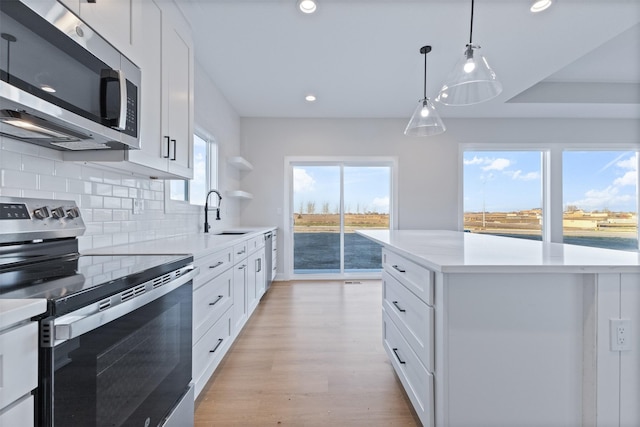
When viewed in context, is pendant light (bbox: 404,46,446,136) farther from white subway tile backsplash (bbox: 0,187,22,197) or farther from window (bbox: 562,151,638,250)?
window (bbox: 562,151,638,250)

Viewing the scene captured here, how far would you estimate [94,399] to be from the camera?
80 cm

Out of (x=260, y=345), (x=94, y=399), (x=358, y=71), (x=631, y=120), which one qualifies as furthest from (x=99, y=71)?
(x=631, y=120)

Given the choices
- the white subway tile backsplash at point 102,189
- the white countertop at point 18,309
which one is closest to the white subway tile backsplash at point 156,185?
the white subway tile backsplash at point 102,189

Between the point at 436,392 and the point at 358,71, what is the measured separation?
3.13 m

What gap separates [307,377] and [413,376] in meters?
0.81

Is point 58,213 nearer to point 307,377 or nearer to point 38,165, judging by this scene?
point 38,165

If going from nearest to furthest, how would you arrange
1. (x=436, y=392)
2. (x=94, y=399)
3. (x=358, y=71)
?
(x=94, y=399), (x=436, y=392), (x=358, y=71)

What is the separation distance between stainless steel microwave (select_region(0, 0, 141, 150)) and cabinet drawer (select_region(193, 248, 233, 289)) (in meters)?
0.71

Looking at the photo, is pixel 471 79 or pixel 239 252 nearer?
pixel 471 79

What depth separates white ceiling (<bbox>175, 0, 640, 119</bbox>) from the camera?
2.24m

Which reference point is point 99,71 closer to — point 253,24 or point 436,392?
point 253,24

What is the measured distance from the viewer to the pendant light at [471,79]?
70.2 inches

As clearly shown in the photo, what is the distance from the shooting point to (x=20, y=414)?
610 mm

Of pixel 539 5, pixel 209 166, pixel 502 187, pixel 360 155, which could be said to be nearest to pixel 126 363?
pixel 209 166
